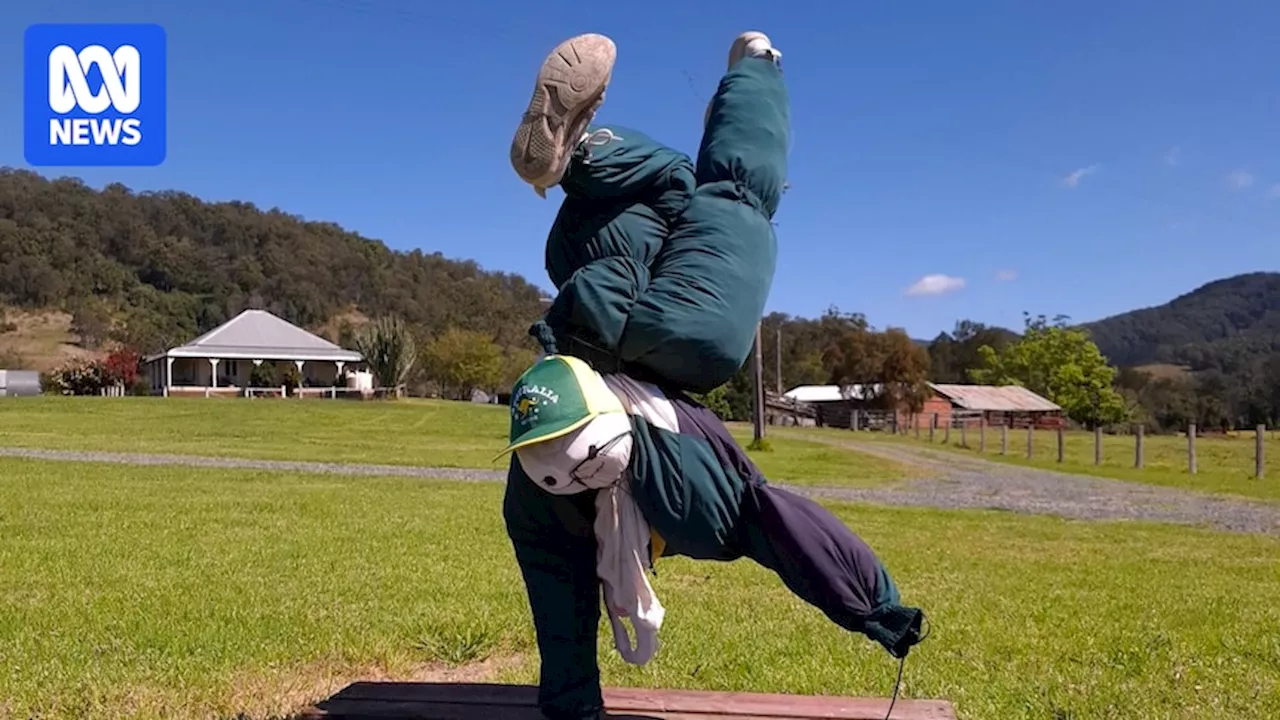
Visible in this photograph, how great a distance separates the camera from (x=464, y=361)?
162ft

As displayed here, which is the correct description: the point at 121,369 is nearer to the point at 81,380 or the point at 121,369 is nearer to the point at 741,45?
the point at 81,380

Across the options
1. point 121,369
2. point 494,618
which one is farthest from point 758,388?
point 121,369

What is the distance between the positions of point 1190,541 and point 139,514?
9039 millimetres

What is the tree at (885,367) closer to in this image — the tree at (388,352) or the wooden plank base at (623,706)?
the tree at (388,352)

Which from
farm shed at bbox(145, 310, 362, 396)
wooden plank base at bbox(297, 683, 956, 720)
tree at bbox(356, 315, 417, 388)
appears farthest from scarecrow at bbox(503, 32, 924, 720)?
farm shed at bbox(145, 310, 362, 396)

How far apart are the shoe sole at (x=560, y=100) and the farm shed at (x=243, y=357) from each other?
145 feet

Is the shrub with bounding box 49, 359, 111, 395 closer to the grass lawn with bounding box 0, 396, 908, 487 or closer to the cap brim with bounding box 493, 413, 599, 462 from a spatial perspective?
the grass lawn with bounding box 0, 396, 908, 487

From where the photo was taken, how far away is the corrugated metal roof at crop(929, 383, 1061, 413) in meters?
54.7

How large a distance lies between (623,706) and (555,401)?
1.22m

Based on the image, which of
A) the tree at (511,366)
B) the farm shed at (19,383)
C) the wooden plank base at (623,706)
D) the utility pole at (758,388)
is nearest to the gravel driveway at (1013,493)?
the utility pole at (758,388)

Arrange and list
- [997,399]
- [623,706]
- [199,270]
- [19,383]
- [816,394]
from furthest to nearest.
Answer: [199,270], [816,394], [997,399], [19,383], [623,706]

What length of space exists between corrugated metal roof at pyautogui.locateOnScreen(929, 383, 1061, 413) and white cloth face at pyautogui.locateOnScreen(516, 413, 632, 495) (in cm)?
5358

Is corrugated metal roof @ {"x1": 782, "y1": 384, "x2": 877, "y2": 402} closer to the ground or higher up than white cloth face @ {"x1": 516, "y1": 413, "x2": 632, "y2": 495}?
closer to the ground

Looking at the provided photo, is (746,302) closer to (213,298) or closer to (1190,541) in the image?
(1190,541)
